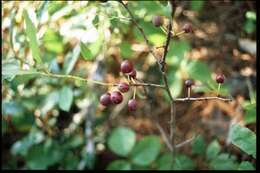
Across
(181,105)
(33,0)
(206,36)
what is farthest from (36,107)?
(206,36)

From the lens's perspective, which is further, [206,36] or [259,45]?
[206,36]

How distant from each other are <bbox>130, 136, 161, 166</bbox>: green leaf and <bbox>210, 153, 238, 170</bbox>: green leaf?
0.85ft

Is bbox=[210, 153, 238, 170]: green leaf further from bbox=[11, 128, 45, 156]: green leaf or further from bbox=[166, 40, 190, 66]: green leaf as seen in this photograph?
bbox=[11, 128, 45, 156]: green leaf

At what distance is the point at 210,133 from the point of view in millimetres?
1937

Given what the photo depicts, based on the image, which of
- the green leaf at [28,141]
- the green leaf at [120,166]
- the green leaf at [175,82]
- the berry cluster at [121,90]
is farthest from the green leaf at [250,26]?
the green leaf at [28,141]

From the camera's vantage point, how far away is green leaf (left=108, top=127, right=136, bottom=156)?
1.67m

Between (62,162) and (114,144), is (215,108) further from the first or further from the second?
(62,162)

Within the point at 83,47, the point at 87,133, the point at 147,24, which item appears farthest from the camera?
the point at 87,133

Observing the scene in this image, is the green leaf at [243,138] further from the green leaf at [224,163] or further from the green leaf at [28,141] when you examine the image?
the green leaf at [28,141]

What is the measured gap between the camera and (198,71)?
67.6 inches

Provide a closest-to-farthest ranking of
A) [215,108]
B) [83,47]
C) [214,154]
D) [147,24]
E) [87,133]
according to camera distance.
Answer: [83,47] → [214,154] → [147,24] → [87,133] → [215,108]

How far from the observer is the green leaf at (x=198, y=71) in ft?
5.46

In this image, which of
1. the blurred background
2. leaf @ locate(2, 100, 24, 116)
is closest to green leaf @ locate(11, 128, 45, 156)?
the blurred background

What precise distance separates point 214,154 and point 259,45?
47cm
